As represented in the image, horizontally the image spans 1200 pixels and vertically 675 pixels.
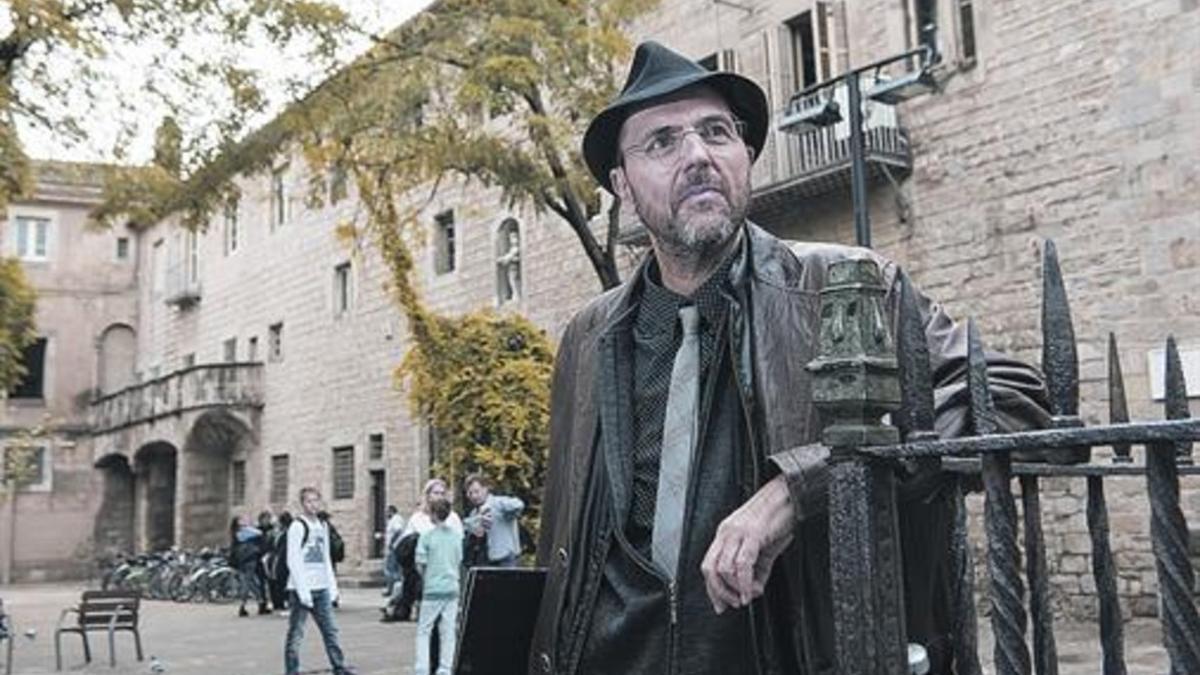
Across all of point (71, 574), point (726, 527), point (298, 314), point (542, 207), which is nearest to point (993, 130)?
point (542, 207)

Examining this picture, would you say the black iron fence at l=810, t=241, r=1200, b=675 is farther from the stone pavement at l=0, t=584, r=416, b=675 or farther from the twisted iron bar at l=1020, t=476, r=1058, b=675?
the stone pavement at l=0, t=584, r=416, b=675

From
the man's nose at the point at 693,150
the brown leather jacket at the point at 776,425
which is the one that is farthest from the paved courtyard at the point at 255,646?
the man's nose at the point at 693,150

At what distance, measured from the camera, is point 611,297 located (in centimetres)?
232

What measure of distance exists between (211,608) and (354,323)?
711 cm

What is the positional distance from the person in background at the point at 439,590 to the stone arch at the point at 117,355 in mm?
31467

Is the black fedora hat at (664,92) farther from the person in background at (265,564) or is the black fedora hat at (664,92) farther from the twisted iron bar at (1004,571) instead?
the person in background at (265,564)

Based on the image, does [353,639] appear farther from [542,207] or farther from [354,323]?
[354,323]

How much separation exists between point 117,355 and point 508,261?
2280cm

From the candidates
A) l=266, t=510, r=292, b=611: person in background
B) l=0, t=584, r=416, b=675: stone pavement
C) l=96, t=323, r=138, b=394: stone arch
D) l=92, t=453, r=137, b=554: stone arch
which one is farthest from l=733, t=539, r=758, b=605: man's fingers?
l=96, t=323, r=138, b=394: stone arch

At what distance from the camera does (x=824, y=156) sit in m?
14.0

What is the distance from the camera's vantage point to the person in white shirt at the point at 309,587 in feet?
33.0

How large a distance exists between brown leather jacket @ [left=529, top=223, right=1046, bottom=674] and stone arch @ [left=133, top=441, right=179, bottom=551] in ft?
112

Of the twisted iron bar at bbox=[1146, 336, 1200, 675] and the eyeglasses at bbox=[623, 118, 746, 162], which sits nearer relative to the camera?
the twisted iron bar at bbox=[1146, 336, 1200, 675]

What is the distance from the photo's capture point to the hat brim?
2.09 metres
